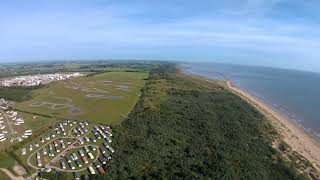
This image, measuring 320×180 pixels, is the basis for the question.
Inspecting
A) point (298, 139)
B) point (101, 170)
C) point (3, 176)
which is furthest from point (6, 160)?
point (298, 139)

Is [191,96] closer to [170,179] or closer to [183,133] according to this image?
[183,133]

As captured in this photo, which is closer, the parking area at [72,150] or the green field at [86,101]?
the parking area at [72,150]

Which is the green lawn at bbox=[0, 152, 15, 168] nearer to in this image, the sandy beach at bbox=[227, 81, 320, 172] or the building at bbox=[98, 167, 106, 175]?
the building at bbox=[98, 167, 106, 175]

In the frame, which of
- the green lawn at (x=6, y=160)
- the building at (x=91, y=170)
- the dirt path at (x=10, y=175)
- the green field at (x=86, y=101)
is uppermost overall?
the green field at (x=86, y=101)

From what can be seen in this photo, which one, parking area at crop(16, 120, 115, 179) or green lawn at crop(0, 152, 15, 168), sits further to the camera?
green lawn at crop(0, 152, 15, 168)

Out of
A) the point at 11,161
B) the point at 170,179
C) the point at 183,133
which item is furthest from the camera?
the point at 183,133

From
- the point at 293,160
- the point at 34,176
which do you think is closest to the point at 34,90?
the point at 34,176

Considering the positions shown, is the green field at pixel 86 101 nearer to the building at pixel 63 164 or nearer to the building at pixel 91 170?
the building at pixel 63 164

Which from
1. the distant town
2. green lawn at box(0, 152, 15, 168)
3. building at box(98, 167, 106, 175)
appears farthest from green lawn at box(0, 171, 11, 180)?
the distant town

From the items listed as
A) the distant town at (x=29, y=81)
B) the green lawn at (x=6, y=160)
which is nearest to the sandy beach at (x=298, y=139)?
the green lawn at (x=6, y=160)
